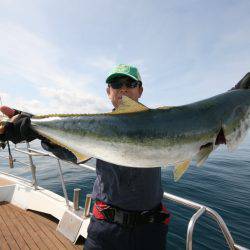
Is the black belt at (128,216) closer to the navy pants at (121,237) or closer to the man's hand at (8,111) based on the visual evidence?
the navy pants at (121,237)

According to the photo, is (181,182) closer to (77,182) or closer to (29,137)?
(77,182)

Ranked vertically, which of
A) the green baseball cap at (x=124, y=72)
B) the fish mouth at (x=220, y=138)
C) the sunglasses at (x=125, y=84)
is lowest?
the fish mouth at (x=220, y=138)

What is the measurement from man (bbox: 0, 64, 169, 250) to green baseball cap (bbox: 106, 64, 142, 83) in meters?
1.13

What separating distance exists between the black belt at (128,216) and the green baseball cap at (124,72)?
5.38 feet

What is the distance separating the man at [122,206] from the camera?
114 inches

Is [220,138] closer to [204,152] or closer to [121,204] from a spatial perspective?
[204,152]

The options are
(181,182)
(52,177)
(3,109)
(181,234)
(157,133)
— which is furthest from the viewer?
(52,177)

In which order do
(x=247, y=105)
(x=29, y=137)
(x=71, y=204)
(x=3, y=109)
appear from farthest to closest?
(x=71, y=204)
(x=3, y=109)
(x=29, y=137)
(x=247, y=105)

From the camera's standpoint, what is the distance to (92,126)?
232 centimetres

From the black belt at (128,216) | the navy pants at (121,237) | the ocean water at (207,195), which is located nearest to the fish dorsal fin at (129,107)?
the black belt at (128,216)

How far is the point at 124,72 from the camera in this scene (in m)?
3.18

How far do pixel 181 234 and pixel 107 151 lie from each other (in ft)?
27.5

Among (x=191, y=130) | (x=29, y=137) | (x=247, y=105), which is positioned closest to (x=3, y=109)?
(x=29, y=137)

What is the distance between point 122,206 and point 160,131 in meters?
1.20
